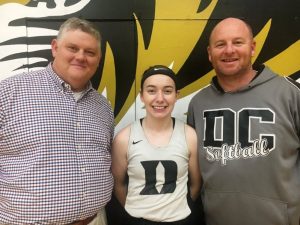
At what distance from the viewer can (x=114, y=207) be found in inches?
94.3

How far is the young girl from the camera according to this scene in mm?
1876

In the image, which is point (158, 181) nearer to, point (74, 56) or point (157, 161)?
point (157, 161)

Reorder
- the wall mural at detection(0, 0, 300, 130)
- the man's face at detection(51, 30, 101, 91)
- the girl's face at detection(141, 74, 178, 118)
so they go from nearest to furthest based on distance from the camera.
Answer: the man's face at detection(51, 30, 101, 91) < the girl's face at detection(141, 74, 178, 118) < the wall mural at detection(0, 0, 300, 130)

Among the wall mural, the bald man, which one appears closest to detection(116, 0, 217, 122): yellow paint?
the wall mural

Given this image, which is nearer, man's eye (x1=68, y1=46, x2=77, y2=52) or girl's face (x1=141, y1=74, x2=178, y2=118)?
man's eye (x1=68, y1=46, x2=77, y2=52)

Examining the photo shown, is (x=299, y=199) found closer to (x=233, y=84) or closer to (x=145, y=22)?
(x=233, y=84)

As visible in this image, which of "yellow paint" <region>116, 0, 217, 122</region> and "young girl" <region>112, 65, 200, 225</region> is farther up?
"yellow paint" <region>116, 0, 217, 122</region>

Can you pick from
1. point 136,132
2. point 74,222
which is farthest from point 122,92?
point 74,222

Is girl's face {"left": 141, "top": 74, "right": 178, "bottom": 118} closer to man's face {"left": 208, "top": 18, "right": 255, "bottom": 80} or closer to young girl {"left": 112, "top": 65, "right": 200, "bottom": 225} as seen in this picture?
young girl {"left": 112, "top": 65, "right": 200, "bottom": 225}

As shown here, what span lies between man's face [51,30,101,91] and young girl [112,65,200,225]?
398 mm

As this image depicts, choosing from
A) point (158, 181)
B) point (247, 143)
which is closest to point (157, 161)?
point (158, 181)

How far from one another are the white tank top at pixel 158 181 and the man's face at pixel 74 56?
21.5 inches

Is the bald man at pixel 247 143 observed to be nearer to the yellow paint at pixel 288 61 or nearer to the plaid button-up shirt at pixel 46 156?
the yellow paint at pixel 288 61

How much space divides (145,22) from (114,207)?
4.74ft
